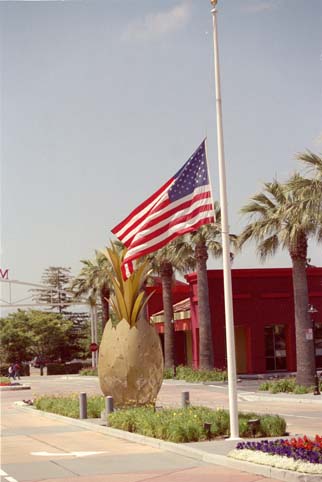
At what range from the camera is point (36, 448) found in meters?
18.1

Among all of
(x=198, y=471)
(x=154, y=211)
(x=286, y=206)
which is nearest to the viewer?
(x=198, y=471)

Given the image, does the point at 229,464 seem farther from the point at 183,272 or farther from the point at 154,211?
the point at 183,272

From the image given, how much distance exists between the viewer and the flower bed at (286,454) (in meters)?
12.0

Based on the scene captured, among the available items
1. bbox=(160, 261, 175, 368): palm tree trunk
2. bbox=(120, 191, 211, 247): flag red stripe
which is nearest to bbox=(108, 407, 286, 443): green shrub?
bbox=(120, 191, 211, 247): flag red stripe

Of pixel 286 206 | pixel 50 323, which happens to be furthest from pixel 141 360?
pixel 50 323

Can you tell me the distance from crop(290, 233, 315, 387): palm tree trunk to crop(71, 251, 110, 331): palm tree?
3154 centimetres

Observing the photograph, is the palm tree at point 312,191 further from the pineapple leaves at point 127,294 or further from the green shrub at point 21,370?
the green shrub at point 21,370

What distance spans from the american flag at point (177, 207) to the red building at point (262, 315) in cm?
3528

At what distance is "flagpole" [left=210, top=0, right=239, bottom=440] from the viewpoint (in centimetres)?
1628

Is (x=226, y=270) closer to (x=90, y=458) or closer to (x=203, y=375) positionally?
(x=90, y=458)

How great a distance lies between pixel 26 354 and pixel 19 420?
2676 inches

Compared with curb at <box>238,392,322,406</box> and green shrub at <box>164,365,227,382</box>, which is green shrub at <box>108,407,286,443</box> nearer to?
curb at <box>238,392,322,406</box>

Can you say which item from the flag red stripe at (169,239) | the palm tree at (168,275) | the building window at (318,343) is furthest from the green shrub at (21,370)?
the flag red stripe at (169,239)

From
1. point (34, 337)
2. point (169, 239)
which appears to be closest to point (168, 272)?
point (169, 239)
